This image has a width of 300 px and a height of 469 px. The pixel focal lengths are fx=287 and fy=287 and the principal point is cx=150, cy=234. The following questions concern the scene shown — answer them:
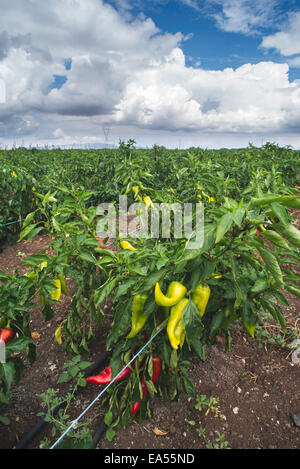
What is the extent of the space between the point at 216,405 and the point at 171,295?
1170 millimetres

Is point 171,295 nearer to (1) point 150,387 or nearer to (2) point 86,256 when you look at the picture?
(2) point 86,256

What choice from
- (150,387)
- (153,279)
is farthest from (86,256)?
(150,387)

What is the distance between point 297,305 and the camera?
2.90 meters

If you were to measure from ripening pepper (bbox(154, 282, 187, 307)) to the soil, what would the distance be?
3.52 ft

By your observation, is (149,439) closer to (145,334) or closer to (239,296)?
(145,334)

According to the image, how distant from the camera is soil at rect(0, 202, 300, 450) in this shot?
1718mm

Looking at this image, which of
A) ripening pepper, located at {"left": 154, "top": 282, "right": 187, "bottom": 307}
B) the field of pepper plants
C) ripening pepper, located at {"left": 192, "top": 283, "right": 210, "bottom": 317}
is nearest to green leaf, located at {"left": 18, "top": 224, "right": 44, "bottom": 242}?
the field of pepper plants

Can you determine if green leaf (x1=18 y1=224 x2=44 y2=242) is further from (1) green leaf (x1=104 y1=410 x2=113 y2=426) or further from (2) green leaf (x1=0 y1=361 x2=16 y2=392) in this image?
(1) green leaf (x1=104 y1=410 x2=113 y2=426)

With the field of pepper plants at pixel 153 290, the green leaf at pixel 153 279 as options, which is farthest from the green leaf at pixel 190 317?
the green leaf at pixel 153 279

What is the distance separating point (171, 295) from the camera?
1.22 meters

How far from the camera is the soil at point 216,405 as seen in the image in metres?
1.72

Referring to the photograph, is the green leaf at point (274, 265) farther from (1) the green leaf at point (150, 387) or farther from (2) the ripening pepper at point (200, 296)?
(1) the green leaf at point (150, 387)
